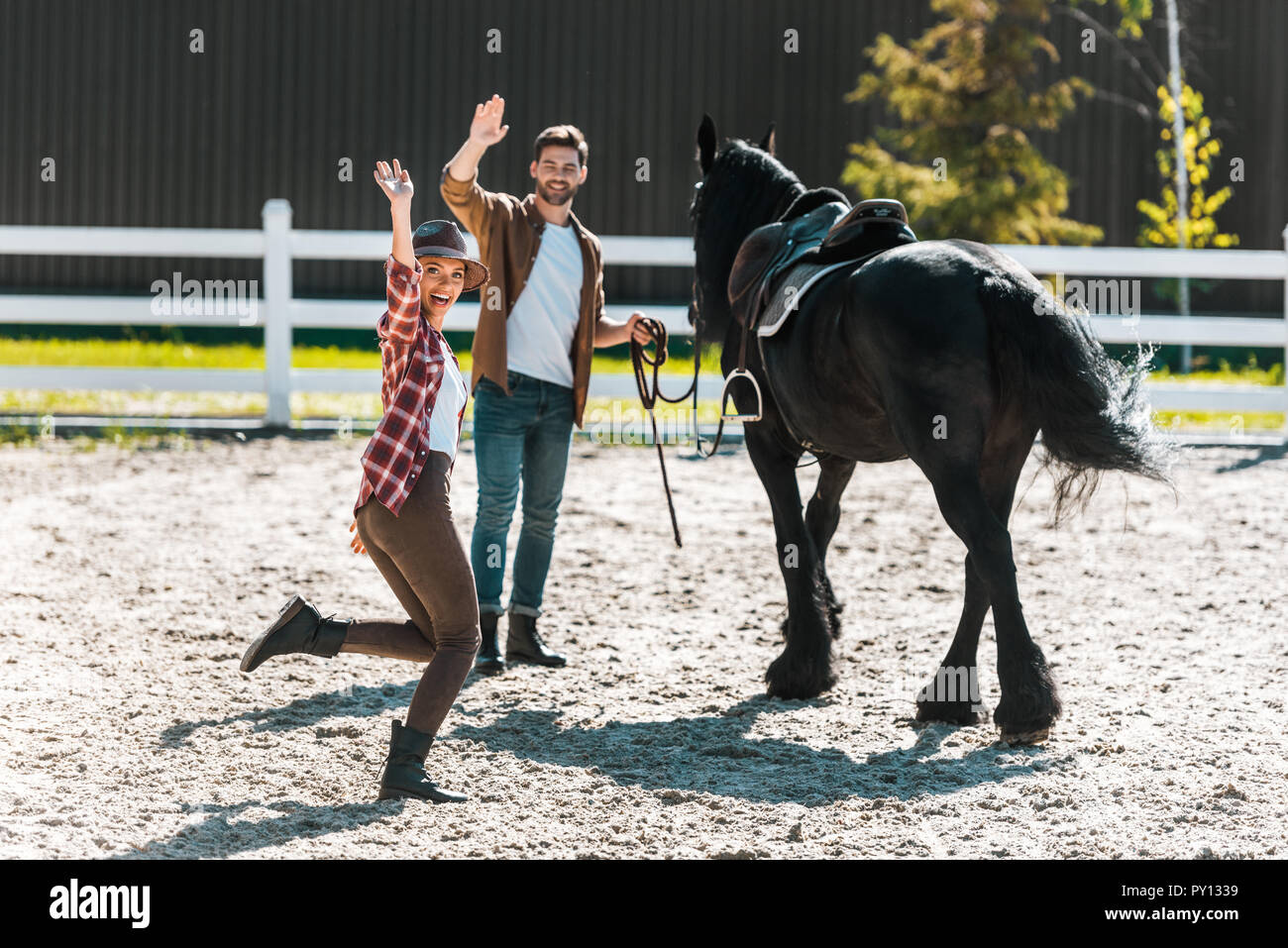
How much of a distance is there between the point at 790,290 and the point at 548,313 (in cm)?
99

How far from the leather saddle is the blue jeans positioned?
2.56 ft

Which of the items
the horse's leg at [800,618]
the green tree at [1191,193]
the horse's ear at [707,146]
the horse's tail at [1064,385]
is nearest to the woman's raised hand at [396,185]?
the horse's tail at [1064,385]

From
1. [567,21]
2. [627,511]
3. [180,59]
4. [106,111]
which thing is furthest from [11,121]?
[627,511]

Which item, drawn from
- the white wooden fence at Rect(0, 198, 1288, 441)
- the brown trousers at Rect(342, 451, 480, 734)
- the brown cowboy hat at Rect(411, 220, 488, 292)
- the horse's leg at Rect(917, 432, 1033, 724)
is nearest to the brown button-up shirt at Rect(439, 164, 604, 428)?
the brown cowboy hat at Rect(411, 220, 488, 292)

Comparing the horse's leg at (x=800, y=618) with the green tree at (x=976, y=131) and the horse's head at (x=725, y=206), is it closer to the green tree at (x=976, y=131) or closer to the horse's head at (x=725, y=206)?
the horse's head at (x=725, y=206)

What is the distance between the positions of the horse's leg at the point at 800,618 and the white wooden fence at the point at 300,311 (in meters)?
5.07

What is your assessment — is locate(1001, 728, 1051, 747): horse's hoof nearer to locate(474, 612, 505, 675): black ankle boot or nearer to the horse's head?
locate(474, 612, 505, 675): black ankle boot

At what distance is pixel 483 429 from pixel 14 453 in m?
5.00

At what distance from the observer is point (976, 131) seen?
13461mm

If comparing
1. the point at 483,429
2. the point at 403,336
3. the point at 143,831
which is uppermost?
the point at 403,336

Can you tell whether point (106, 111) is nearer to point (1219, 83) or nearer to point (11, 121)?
point (11, 121)

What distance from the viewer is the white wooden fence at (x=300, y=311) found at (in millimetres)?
9852

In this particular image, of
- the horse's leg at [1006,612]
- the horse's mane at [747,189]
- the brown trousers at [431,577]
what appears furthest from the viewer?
the horse's mane at [747,189]

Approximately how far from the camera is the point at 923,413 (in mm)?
3900
